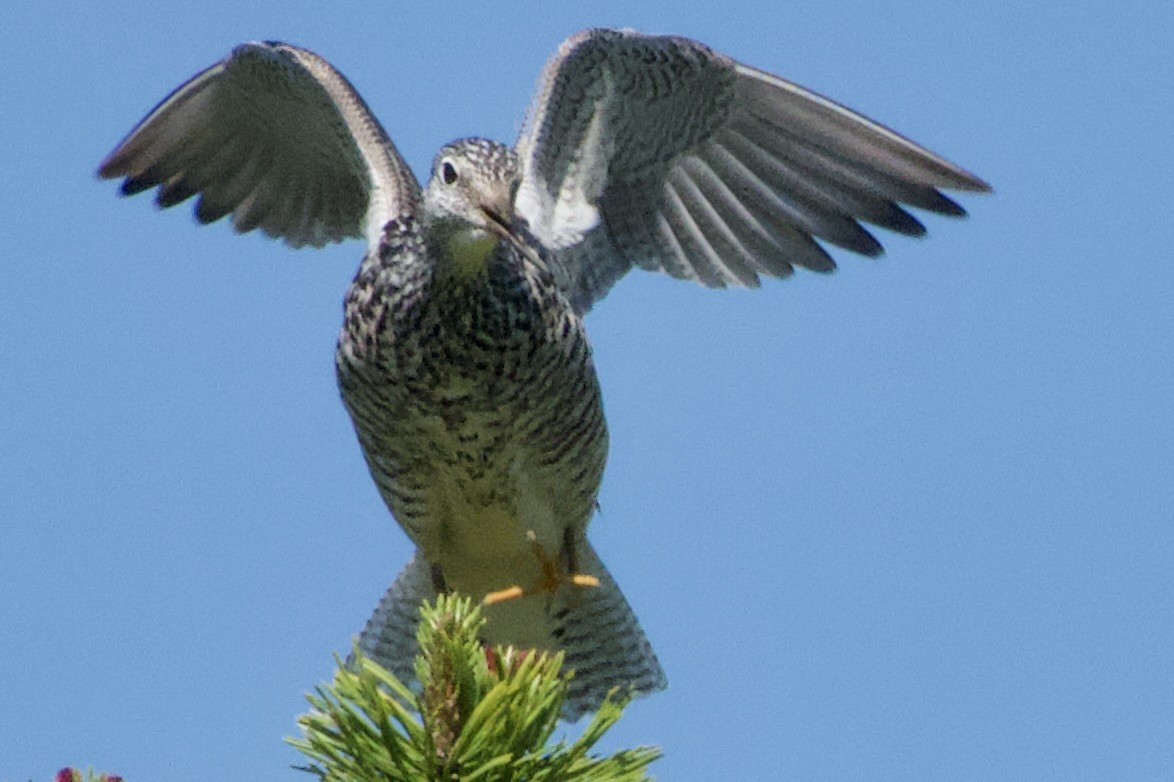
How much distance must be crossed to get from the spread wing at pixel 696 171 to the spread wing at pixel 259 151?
0.97 meters

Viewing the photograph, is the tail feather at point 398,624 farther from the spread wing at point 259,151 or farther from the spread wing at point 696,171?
the spread wing at point 259,151

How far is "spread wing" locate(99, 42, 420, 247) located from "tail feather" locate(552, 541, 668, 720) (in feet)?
6.59

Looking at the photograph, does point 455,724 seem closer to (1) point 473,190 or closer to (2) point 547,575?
(1) point 473,190

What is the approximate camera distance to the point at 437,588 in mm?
8555

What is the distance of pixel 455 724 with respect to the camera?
13.4 feet

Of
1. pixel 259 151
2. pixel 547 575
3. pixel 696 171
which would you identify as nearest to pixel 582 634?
pixel 547 575

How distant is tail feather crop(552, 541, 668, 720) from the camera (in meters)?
9.03

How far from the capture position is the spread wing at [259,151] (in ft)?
30.1

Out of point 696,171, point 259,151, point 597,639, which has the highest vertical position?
point 259,151

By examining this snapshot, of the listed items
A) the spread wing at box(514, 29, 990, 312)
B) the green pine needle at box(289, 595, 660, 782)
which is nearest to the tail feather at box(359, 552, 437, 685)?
the spread wing at box(514, 29, 990, 312)

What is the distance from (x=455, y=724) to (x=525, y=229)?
4.26m

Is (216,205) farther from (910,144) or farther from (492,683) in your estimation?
(492,683)

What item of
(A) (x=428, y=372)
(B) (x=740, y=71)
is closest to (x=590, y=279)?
(B) (x=740, y=71)

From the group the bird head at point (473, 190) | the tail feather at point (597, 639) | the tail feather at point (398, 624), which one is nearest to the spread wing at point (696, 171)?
the bird head at point (473, 190)
